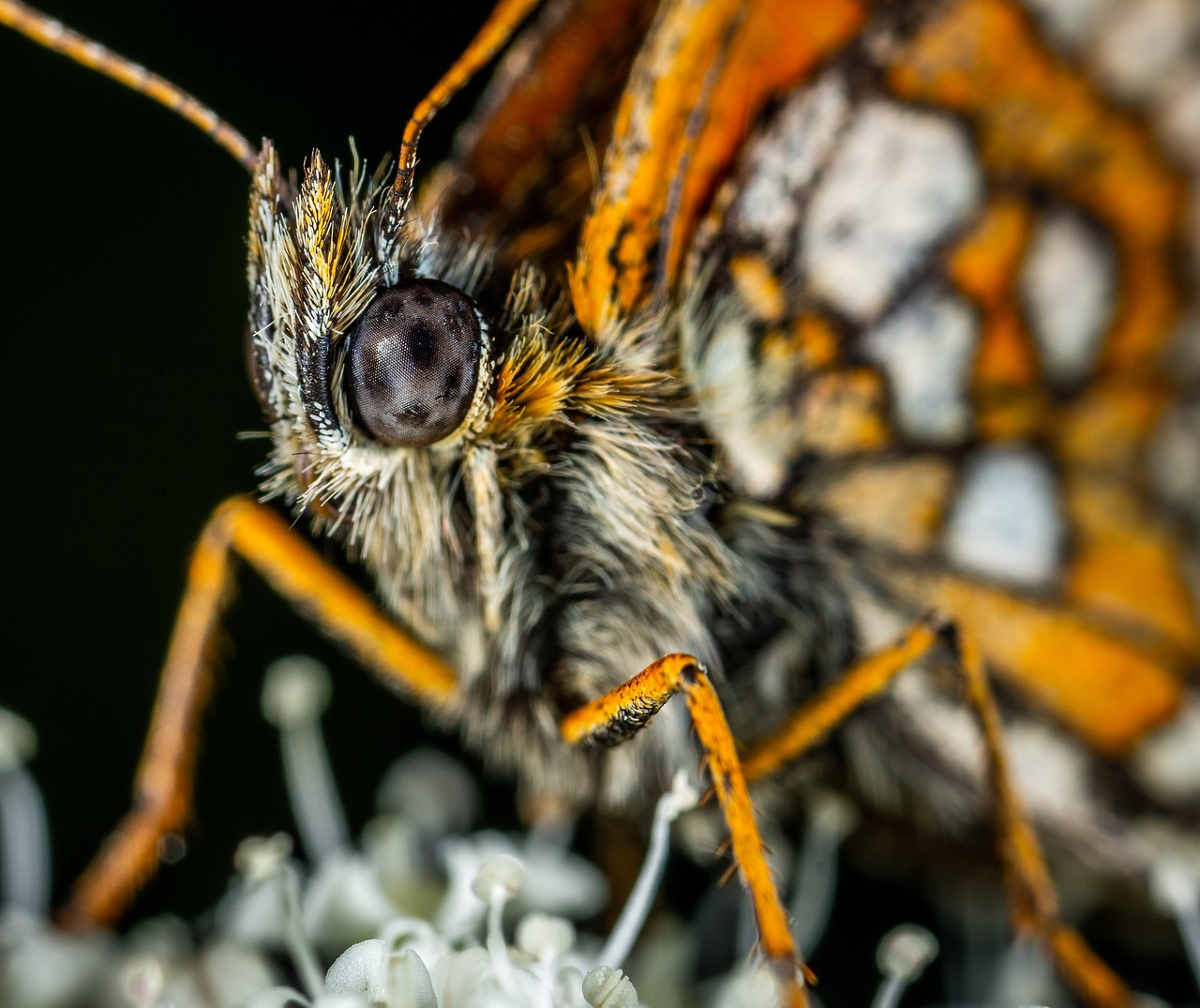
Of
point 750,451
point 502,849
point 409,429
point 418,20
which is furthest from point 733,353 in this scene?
point 418,20

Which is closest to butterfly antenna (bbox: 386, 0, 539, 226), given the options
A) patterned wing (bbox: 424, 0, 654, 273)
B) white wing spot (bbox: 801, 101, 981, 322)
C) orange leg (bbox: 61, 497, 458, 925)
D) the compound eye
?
the compound eye

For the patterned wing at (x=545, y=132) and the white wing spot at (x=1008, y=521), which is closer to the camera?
the patterned wing at (x=545, y=132)

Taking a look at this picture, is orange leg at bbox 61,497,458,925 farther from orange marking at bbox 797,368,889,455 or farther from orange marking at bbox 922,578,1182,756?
orange marking at bbox 922,578,1182,756

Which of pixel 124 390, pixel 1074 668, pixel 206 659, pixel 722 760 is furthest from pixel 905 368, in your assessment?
pixel 124 390

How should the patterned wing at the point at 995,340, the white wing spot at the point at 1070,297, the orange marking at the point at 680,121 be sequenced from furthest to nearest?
1. the white wing spot at the point at 1070,297
2. the patterned wing at the point at 995,340
3. the orange marking at the point at 680,121

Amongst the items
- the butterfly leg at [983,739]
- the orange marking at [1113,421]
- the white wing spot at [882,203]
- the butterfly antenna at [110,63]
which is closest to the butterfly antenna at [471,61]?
the butterfly antenna at [110,63]

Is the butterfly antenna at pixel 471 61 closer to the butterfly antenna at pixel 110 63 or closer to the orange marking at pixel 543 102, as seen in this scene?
the butterfly antenna at pixel 110 63

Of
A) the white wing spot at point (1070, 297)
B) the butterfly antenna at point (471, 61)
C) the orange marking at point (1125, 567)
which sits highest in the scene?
the butterfly antenna at point (471, 61)

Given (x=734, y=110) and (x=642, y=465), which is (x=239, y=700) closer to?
(x=642, y=465)
